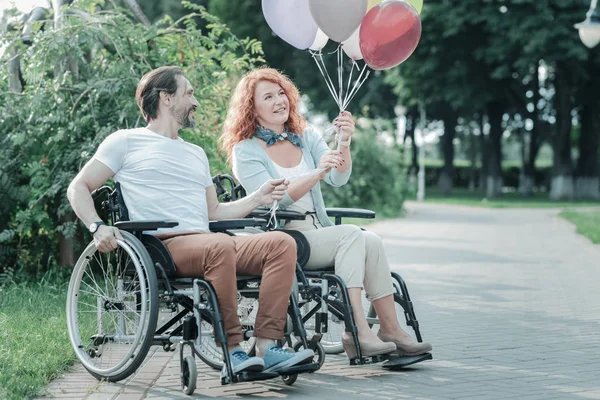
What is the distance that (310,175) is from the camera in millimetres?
5516

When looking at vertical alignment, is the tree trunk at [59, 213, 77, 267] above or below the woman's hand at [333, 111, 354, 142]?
below

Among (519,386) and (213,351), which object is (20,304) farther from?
(519,386)

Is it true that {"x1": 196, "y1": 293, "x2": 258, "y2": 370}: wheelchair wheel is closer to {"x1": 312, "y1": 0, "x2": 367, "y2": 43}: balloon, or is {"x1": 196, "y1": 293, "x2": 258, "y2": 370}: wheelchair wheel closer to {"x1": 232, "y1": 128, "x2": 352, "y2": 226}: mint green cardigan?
{"x1": 232, "y1": 128, "x2": 352, "y2": 226}: mint green cardigan

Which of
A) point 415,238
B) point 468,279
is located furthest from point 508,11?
point 468,279

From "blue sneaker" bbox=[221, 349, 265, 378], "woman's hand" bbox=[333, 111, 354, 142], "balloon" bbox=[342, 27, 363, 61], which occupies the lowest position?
"blue sneaker" bbox=[221, 349, 265, 378]

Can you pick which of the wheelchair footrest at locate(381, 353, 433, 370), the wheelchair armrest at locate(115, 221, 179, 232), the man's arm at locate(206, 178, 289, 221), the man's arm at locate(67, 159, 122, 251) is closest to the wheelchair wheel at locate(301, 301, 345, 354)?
the wheelchair footrest at locate(381, 353, 433, 370)

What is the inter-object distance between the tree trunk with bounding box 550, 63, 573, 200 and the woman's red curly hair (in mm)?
31329

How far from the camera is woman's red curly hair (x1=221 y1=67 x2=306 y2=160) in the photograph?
5766 millimetres

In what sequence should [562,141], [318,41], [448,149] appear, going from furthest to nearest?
[448,149]
[562,141]
[318,41]

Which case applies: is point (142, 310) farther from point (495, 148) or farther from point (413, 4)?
point (495, 148)

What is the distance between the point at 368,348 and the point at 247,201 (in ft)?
3.21

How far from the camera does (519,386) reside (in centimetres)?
497

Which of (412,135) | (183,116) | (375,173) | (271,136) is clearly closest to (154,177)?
(183,116)

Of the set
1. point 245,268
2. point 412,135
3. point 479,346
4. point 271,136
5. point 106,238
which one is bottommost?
point 479,346
